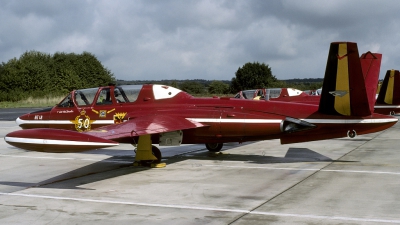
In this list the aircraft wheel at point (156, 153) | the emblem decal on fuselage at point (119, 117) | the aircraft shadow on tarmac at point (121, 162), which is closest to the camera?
the aircraft shadow on tarmac at point (121, 162)

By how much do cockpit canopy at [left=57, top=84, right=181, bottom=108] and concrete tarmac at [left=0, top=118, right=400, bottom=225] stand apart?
1811mm

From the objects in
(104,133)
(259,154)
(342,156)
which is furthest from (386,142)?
(104,133)

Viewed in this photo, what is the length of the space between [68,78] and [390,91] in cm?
7252

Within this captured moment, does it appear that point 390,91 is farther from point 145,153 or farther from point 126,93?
point 145,153

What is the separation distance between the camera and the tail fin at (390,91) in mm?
22908

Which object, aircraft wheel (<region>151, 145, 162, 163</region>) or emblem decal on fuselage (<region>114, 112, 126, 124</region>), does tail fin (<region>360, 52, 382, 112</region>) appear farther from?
emblem decal on fuselage (<region>114, 112, 126, 124</region>)

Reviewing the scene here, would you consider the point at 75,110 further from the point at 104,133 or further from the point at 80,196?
the point at 80,196

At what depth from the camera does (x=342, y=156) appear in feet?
48.4

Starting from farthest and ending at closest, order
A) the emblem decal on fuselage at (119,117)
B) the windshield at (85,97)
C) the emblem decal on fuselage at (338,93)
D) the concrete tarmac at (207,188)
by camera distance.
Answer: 1. the windshield at (85,97)
2. the emblem decal on fuselage at (119,117)
3. the emblem decal on fuselage at (338,93)
4. the concrete tarmac at (207,188)

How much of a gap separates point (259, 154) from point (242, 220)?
8250 millimetres

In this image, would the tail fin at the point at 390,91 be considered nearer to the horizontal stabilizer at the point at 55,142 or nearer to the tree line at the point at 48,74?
the horizontal stabilizer at the point at 55,142

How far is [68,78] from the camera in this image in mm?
87250

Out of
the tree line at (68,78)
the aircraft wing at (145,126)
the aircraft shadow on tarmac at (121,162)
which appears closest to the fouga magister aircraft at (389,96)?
the aircraft shadow on tarmac at (121,162)

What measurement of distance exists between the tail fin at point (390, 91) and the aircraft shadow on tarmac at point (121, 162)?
8.48 metres
